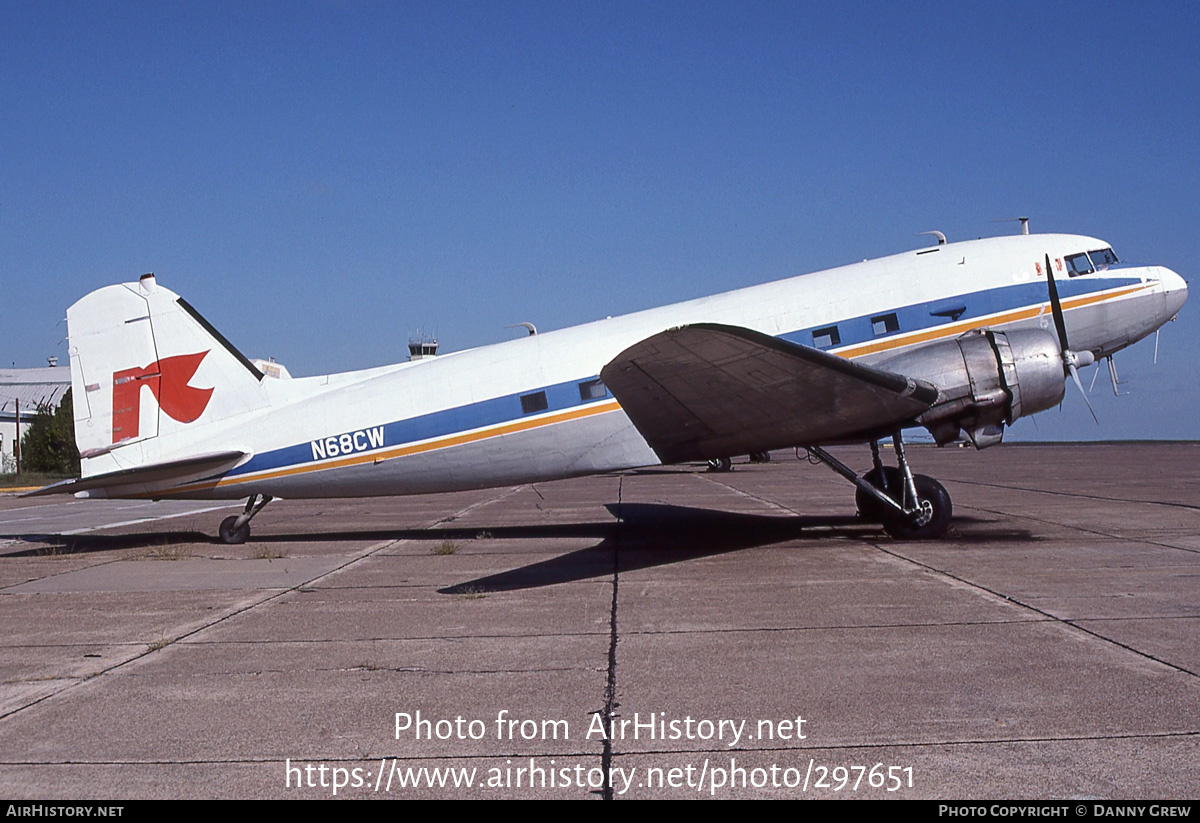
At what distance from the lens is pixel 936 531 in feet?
40.8

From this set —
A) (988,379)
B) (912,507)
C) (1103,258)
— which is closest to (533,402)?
(912,507)

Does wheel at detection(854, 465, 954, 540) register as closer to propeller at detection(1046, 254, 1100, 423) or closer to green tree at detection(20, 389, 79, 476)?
propeller at detection(1046, 254, 1100, 423)

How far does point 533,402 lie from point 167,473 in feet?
17.8

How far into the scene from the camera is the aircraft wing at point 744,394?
975 cm

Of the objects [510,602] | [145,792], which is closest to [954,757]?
[145,792]

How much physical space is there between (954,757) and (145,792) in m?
3.74

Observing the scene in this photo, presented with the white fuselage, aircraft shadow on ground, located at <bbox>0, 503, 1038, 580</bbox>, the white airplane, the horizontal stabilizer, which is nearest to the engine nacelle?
the white airplane

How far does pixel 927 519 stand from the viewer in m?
12.4

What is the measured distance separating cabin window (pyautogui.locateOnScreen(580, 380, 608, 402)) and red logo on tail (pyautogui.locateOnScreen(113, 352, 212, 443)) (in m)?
5.63

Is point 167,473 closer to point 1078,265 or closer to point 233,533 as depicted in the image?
point 233,533

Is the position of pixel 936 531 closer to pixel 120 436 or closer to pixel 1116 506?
pixel 1116 506

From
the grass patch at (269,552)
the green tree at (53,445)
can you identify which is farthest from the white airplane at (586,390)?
the green tree at (53,445)

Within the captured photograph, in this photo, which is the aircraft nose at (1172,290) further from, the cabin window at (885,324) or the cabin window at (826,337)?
the cabin window at (826,337)

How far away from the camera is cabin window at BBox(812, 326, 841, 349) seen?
42.0 feet
